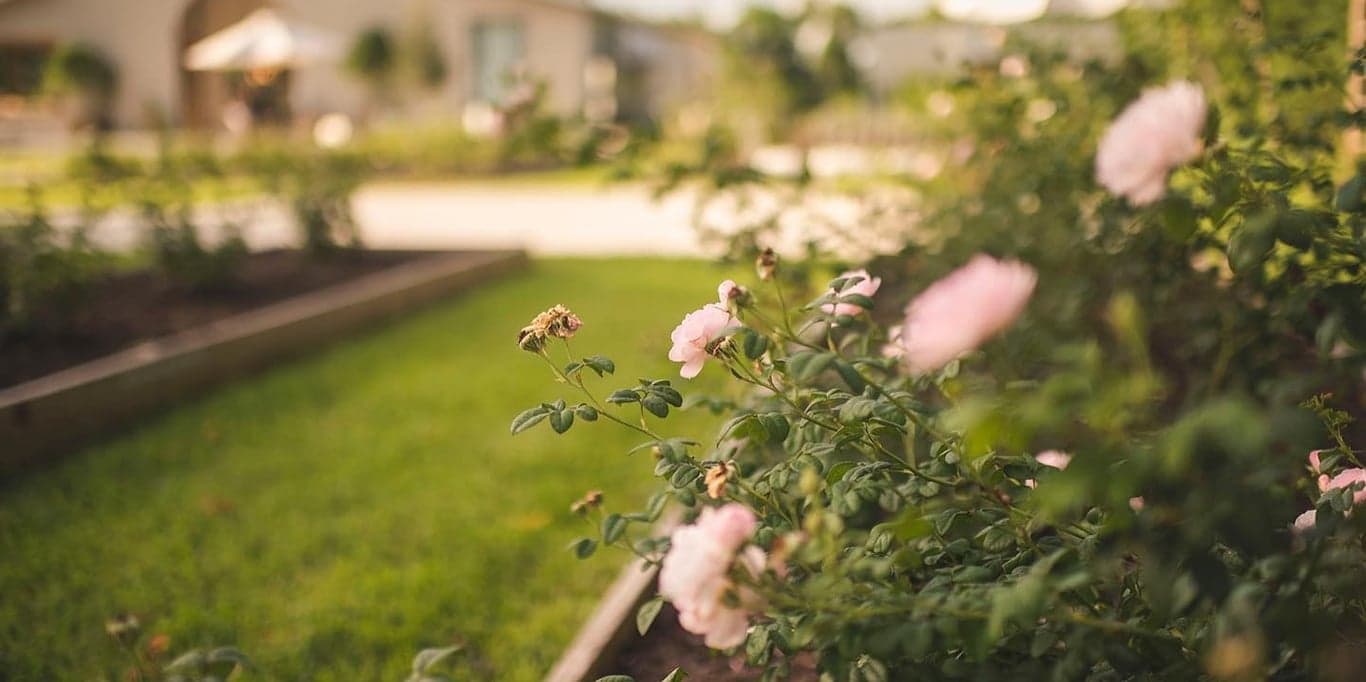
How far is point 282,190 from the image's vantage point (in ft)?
23.0

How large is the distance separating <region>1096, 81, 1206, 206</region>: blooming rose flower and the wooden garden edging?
11.5ft

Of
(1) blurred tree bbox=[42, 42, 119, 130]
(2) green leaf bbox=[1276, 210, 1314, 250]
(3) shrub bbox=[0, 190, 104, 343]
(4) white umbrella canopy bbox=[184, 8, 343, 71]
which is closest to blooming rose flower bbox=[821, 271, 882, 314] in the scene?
(2) green leaf bbox=[1276, 210, 1314, 250]

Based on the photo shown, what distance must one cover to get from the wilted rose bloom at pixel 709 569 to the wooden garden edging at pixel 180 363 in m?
3.26

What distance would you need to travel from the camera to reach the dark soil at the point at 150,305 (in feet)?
14.3

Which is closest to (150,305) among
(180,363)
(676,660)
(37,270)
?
(37,270)

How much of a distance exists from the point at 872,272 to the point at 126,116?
25.5 m

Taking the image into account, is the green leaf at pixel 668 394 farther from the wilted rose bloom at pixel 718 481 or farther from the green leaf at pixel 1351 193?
the green leaf at pixel 1351 193

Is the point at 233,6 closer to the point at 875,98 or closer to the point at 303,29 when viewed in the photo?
the point at 303,29

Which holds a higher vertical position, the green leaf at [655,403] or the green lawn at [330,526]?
the green leaf at [655,403]

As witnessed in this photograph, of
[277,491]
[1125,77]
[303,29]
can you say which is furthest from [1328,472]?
[303,29]

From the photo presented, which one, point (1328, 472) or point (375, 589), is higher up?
point (1328, 472)

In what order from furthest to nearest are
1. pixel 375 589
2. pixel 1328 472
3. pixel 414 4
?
pixel 414 4, pixel 375 589, pixel 1328 472

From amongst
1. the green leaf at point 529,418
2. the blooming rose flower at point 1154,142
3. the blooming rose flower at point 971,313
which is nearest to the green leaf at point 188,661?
the green leaf at point 529,418

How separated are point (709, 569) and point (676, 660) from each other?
1028 millimetres
